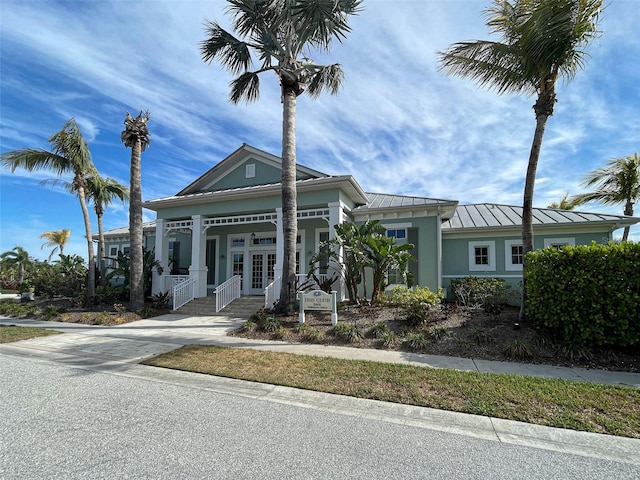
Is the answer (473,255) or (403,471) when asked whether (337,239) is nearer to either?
(473,255)

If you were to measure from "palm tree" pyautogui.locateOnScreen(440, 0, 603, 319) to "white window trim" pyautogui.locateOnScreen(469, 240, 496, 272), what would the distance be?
5664 mm

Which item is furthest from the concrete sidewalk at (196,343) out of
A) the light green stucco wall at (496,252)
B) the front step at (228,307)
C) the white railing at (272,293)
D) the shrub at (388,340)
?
the light green stucco wall at (496,252)

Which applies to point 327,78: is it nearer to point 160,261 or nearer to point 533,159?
point 533,159

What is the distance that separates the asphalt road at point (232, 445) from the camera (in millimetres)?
2875

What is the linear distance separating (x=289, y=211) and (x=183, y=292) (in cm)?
671

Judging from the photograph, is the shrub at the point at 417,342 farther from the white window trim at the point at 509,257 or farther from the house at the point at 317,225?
the white window trim at the point at 509,257

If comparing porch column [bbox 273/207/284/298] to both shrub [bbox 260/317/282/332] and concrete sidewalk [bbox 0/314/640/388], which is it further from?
shrub [bbox 260/317/282/332]

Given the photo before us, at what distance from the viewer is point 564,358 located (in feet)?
21.3

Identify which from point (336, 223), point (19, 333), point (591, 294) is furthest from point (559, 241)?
point (19, 333)

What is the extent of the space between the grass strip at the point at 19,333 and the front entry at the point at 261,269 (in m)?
7.77

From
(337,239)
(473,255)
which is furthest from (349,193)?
(473,255)

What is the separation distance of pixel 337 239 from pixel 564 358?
21.6 ft

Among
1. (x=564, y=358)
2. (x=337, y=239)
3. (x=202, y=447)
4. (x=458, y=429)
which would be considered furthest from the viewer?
(x=337, y=239)

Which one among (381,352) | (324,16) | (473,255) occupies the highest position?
(324,16)
